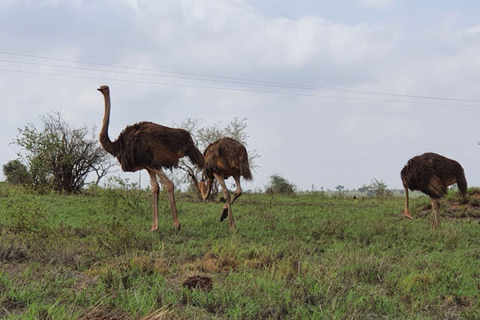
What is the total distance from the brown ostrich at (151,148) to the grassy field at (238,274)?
33.6 inches

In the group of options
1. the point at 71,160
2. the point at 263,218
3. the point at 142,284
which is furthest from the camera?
the point at 71,160

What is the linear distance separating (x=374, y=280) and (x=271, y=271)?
994 millimetres

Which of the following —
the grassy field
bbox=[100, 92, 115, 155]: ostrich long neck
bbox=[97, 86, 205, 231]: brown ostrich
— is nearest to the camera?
the grassy field

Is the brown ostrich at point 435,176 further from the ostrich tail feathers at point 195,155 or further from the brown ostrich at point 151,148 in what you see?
the brown ostrich at point 151,148

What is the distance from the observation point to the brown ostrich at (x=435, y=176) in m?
9.17

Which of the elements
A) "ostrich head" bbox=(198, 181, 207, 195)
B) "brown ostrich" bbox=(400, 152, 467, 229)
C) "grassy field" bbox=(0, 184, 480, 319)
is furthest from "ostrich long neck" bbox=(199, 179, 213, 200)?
"brown ostrich" bbox=(400, 152, 467, 229)

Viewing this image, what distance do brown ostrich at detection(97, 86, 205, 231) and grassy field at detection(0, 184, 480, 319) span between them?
2.80 ft

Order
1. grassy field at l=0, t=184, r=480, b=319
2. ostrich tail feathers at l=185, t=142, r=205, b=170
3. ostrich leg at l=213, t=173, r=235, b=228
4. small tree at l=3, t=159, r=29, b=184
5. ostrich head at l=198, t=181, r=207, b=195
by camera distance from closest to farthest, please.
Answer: grassy field at l=0, t=184, r=480, b=319, ostrich tail feathers at l=185, t=142, r=205, b=170, ostrich leg at l=213, t=173, r=235, b=228, ostrich head at l=198, t=181, r=207, b=195, small tree at l=3, t=159, r=29, b=184

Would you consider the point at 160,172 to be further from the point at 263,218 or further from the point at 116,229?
the point at 263,218

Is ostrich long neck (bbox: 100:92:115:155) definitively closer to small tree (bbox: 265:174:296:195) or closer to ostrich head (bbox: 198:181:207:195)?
ostrich head (bbox: 198:181:207:195)

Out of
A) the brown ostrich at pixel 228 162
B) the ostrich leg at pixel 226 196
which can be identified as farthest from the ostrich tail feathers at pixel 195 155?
the ostrich leg at pixel 226 196

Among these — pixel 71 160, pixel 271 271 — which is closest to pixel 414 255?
pixel 271 271

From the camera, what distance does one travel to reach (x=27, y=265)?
512 centimetres

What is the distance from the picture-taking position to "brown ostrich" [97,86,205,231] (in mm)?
7672
